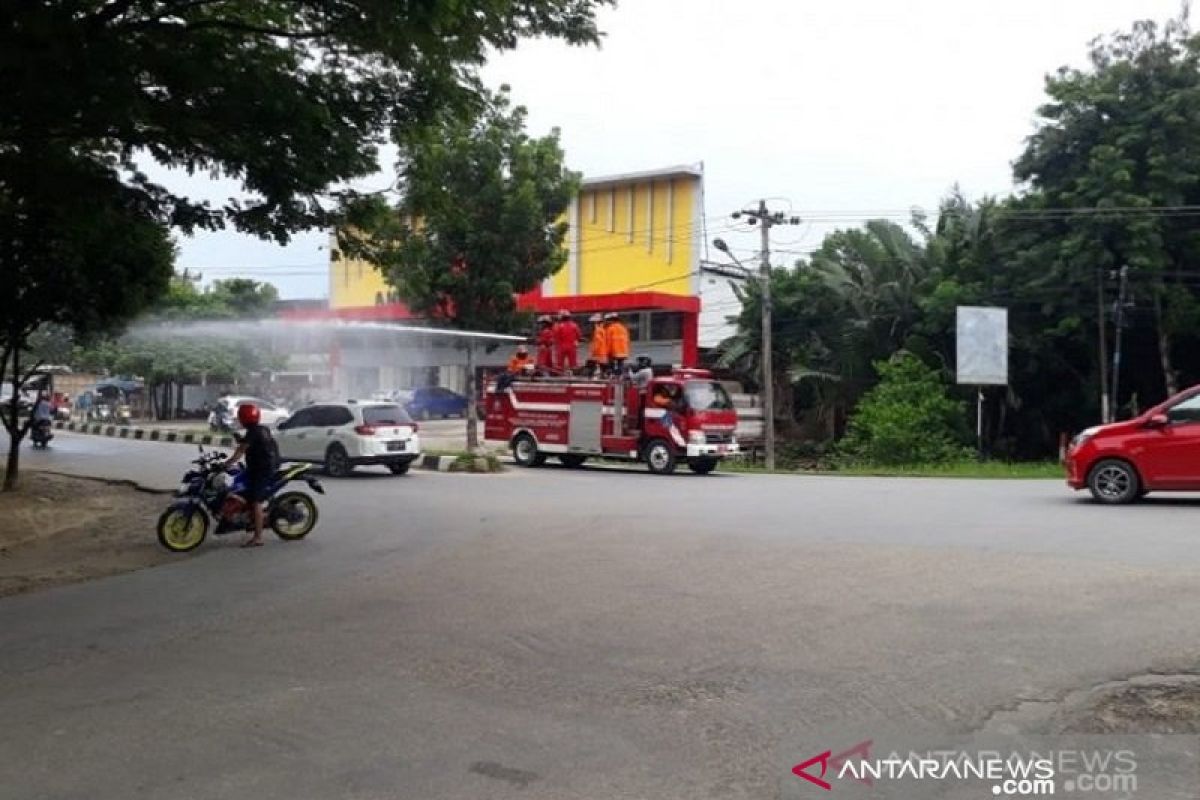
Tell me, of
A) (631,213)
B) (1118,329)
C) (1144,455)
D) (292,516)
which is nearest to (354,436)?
(292,516)

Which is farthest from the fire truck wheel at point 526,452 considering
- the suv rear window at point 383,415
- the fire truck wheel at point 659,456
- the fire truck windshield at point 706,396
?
the fire truck windshield at point 706,396

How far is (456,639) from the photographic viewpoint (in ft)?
23.3

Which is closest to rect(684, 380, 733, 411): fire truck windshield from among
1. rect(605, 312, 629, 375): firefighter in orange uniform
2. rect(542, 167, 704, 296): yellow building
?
rect(605, 312, 629, 375): firefighter in orange uniform

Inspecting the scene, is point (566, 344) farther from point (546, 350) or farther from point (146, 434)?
point (146, 434)

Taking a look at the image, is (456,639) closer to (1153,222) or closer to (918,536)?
(918,536)

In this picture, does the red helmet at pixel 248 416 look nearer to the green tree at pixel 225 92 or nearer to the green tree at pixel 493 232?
the green tree at pixel 225 92

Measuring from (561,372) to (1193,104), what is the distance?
1757 cm

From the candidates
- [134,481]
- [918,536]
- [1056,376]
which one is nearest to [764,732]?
[918,536]

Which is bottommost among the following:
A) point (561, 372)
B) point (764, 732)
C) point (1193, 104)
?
point (764, 732)

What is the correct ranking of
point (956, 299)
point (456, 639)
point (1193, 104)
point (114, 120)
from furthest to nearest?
point (956, 299)
point (1193, 104)
point (114, 120)
point (456, 639)

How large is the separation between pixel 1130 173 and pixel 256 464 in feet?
79.9

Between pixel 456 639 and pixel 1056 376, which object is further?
pixel 1056 376

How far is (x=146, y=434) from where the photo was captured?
3762 cm

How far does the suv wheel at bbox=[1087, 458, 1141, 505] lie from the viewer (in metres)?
14.4
